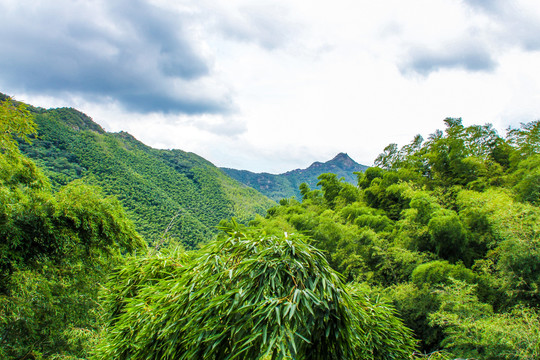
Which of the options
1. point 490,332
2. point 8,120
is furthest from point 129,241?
point 490,332

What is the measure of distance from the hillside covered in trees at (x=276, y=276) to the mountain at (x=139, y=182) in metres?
16.7

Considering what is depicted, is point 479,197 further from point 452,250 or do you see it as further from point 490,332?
point 490,332

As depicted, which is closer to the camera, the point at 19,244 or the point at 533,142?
the point at 19,244

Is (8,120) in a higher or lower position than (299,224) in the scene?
higher

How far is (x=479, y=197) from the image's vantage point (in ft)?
23.2

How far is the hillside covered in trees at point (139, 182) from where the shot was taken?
1343 inches

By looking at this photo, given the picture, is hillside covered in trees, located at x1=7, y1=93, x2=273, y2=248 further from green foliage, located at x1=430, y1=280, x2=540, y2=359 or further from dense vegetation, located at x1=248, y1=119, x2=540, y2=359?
green foliage, located at x1=430, y1=280, x2=540, y2=359

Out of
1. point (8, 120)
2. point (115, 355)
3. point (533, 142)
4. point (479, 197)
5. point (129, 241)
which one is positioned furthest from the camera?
point (533, 142)

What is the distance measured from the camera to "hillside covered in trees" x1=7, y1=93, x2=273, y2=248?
3412cm

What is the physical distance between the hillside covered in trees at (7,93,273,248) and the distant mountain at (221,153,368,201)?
8695cm

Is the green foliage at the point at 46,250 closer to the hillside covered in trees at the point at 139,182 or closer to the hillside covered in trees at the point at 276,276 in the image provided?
the hillside covered in trees at the point at 276,276

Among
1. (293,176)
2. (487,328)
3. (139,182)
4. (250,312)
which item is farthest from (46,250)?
(293,176)

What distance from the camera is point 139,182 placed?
45.6 meters

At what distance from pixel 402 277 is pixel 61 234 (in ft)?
32.7
